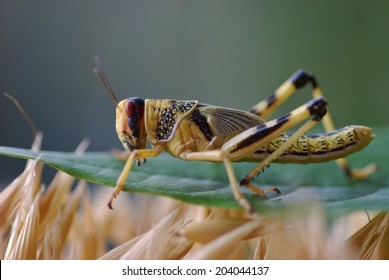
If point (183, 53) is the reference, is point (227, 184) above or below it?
below

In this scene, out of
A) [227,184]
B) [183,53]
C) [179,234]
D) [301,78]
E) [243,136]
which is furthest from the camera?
[183,53]

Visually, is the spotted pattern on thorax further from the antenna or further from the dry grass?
the dry grass

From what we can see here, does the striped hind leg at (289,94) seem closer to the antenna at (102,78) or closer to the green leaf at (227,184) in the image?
the green leaf at (227,184)

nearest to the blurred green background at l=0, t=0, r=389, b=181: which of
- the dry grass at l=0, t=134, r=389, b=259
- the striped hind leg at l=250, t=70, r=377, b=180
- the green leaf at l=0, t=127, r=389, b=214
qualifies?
the striped hind leg at l=250, t=70, r=377, b=180

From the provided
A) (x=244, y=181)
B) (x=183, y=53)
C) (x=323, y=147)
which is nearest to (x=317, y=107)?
(x=323, y=147)

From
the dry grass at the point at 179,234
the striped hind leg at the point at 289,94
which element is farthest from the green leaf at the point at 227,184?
the striped hind leg at the point at 289,94

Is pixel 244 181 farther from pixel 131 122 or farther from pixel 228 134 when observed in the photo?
pixel 131 122
